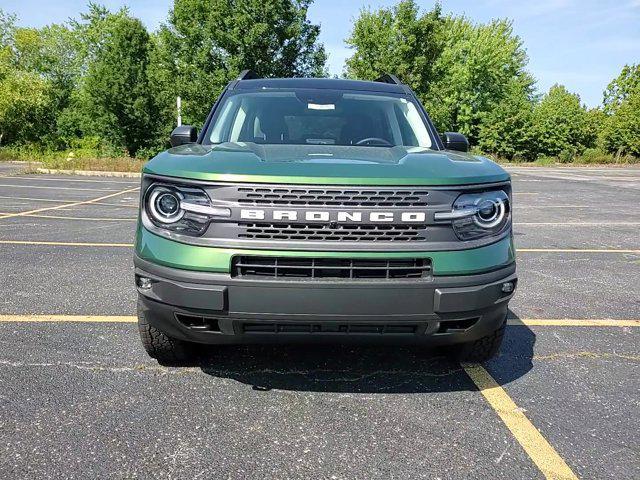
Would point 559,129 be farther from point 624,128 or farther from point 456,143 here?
point 456,143

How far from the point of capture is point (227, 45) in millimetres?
30125

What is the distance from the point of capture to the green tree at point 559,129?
4503cm

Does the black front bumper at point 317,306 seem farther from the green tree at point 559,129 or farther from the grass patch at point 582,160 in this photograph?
the green tree at point 559,129

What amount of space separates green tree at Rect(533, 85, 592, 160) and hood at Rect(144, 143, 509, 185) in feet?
152

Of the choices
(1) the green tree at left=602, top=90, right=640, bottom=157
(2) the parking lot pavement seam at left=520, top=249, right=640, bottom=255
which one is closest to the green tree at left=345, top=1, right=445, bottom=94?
(1) the green tree at left=602, top=90, right=640, bottom=157

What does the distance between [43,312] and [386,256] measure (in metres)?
3.02

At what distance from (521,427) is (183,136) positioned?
9.27ft

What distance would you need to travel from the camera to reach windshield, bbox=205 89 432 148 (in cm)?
360

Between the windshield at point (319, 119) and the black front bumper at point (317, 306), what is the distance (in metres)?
1.43

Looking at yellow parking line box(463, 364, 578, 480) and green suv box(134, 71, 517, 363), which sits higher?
green suv box(134, 71, 517, 363)

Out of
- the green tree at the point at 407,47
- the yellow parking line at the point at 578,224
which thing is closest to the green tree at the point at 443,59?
the green tree at the point at 407,47

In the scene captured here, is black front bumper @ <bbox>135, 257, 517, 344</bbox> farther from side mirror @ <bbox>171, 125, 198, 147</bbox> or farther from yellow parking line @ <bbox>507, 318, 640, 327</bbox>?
yellow parking line @ <bbox>507, 318, 640, 327</bbox>

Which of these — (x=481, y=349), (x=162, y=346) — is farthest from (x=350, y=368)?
(x=162, y=346)

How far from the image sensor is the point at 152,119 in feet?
120
